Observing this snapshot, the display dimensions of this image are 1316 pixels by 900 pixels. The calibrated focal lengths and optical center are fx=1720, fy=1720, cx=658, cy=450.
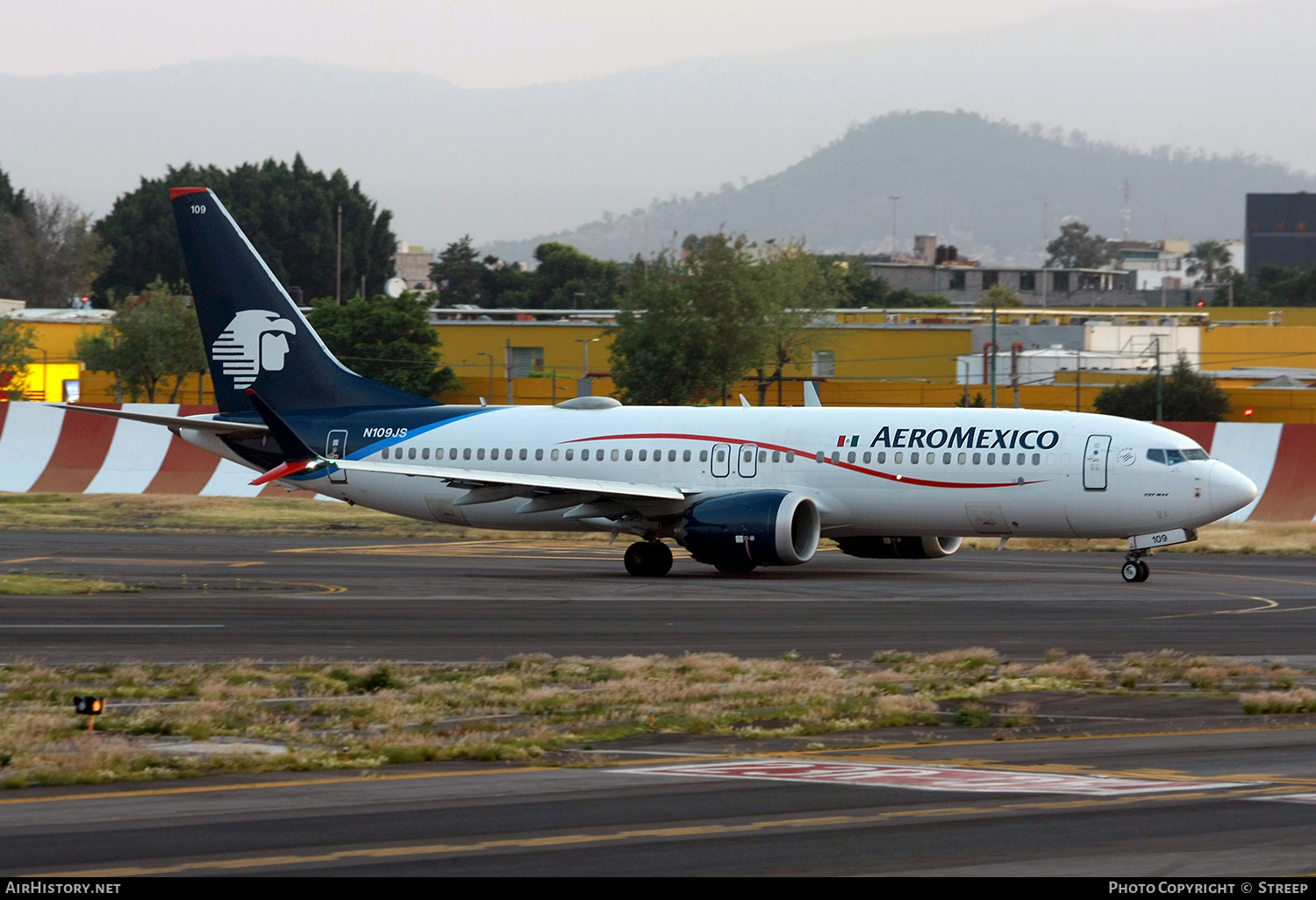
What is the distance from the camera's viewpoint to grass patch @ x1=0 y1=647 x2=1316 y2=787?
45.4 feet

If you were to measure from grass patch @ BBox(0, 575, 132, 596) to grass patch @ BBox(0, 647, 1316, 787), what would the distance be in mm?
9503

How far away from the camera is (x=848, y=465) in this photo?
33656mm

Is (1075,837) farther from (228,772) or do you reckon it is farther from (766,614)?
(766,614)

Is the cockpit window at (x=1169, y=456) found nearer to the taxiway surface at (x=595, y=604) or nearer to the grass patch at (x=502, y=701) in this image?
the taxiway surface at (x=595, y=604)

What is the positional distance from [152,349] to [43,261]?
98.4 metres

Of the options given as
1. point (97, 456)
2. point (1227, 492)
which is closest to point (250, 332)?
point (97, 456)

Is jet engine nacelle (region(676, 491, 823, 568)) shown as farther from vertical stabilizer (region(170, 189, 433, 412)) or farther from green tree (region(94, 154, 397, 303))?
green tree (region(94, 154, 397, 303))

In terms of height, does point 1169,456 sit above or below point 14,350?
below

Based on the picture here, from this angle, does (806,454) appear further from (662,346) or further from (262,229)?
(262,229)

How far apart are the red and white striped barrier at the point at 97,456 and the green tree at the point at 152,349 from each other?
→ 32845 millimetres

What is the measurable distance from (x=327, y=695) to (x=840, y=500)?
17989 mm

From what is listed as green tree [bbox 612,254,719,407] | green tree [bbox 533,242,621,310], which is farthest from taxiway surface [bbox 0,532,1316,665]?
green tree [bbox 533,242,621,310]

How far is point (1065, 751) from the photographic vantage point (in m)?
14.1
